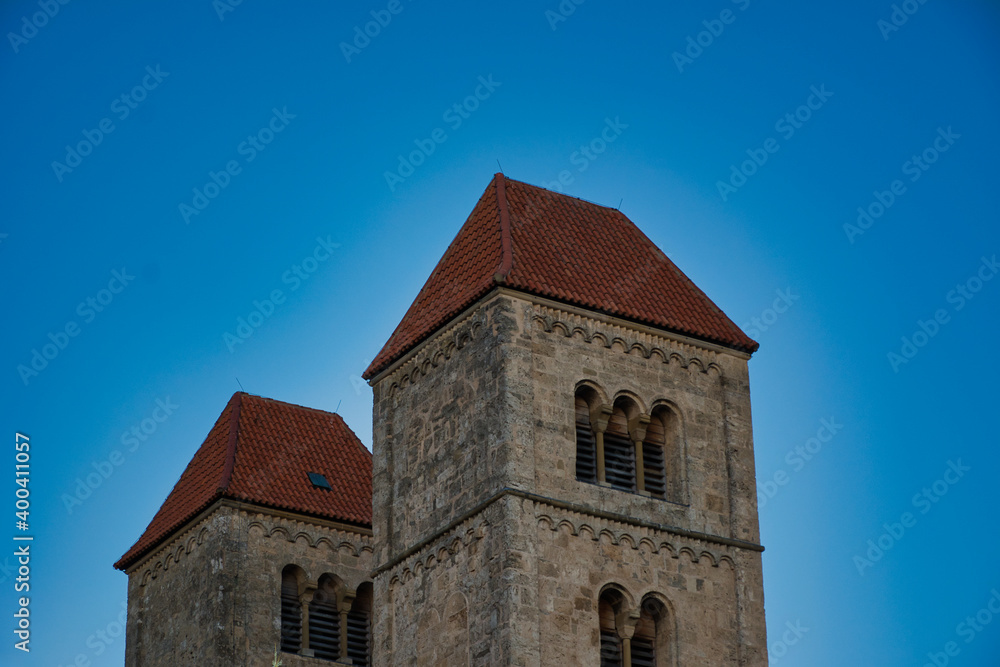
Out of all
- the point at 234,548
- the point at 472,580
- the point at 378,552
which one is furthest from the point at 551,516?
the point at 234,548

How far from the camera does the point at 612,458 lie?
39.2 m

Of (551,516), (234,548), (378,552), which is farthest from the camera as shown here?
(234,548)

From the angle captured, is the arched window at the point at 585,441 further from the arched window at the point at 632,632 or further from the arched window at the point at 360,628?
the arched window at the point at 360,628

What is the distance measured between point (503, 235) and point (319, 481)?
8623 millimetres

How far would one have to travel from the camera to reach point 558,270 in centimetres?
4012

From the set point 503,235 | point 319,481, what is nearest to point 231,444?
point 319,481

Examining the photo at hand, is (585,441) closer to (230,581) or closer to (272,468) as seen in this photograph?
(230,581)

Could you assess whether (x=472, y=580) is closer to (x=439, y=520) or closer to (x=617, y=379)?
(x=439, y=520)

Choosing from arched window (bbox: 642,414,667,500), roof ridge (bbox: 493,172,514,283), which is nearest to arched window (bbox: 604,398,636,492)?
arched window (bbox: 642,414,667,500)

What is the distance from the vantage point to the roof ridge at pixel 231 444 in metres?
44.9

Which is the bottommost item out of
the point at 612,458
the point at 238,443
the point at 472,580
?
the point at 472,580

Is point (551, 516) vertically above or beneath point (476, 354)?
beneath

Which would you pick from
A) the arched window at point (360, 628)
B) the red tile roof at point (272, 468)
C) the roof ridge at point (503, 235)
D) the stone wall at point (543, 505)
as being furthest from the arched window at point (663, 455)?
the arched window at point (360, 628)

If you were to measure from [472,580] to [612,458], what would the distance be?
141 inches
